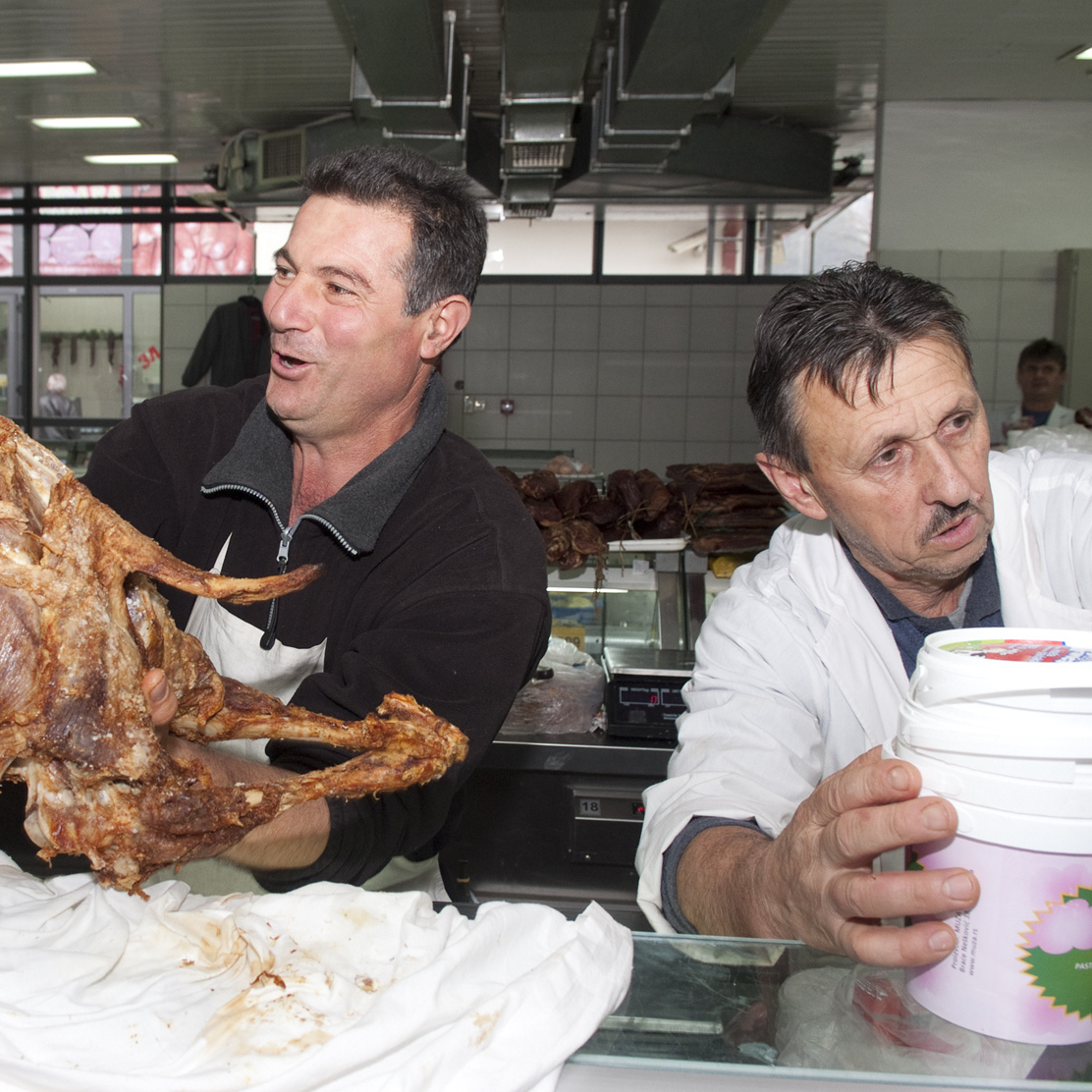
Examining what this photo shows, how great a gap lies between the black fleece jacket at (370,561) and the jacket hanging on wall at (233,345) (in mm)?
6641

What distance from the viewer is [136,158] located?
875 cm

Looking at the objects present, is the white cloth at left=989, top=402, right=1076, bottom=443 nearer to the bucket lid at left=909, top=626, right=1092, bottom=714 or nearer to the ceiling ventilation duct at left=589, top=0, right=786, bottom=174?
the ceiling ventilation duct at left=589, top=0, right=786, bottom=174

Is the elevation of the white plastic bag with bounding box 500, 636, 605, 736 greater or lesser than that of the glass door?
lesser

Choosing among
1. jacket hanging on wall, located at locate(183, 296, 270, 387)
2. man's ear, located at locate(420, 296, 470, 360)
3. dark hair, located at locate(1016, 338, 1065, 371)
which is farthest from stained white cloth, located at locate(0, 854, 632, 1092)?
jacket hanging on wall, located at locate(183, 296, 270, 387)

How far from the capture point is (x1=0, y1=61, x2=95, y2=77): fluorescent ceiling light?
6.31 m

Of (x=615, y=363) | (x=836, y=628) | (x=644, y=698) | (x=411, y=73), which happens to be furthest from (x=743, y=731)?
(x=615, y=363)

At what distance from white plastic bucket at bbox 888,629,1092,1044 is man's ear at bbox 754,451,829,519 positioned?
88 centimetres

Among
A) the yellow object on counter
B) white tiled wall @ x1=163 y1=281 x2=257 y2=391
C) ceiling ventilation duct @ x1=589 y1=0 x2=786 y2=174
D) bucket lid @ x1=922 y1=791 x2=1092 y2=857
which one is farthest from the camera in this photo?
white tiled wall @ x1=163 y1=281 x2=257 y2=391

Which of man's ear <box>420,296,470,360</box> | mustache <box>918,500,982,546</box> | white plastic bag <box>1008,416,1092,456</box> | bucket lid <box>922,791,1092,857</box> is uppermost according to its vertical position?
man's ear <box>420,296,470,360</box>

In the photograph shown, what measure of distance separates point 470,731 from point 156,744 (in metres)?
0.73

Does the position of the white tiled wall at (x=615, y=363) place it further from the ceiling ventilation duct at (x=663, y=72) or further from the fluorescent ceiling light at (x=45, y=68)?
the fluorescent ceiling light at (x=45, y=68)

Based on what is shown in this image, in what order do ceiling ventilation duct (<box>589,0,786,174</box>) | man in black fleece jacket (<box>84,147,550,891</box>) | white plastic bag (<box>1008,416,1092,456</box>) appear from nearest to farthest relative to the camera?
man in black fleece jacket (<box>84,147,550,891</box>), white plastic bag (<box>1008,416,1092,456</box>), ceiling ventilation duct (<box>589,0,786,174</box>)

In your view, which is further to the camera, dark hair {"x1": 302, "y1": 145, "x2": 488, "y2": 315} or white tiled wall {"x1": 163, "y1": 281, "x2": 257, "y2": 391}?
white tiled wall {"x1": 163, "y1": 281, "x2": 257, "y2": 391}

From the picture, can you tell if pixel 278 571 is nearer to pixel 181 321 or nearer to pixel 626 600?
pixel 626 600
